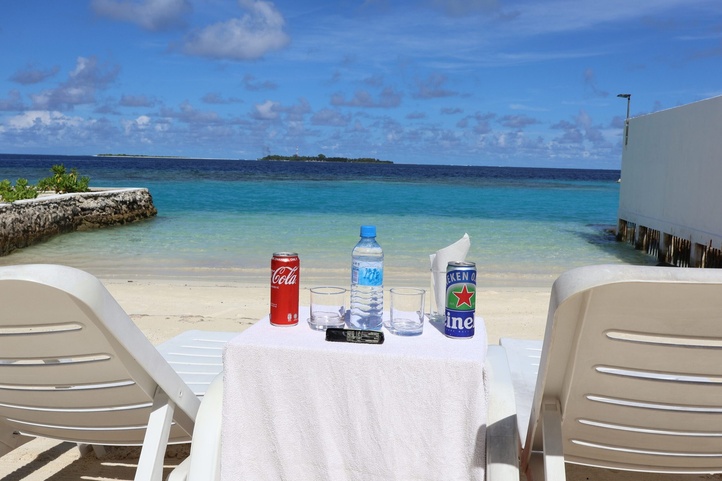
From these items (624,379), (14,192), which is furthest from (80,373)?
(14,192)

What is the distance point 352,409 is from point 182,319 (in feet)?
14.3

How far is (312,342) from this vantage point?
216 cm

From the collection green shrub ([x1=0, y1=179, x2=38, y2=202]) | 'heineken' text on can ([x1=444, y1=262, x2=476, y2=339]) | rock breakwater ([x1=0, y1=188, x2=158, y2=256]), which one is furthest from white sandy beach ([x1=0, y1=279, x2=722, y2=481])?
green shrub ([x1=0, y1=179, x2=38, y2=202])

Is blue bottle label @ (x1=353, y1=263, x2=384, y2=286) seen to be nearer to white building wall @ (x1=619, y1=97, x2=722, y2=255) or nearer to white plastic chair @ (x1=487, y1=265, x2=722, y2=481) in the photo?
white plastic chair @ (x1=487, y1=265, x2=722, y2=481)

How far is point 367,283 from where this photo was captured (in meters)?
2.29

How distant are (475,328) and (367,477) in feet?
2.04

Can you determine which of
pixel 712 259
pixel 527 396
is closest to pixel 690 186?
pixel 712 259

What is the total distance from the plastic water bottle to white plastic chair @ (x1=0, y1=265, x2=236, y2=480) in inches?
25.5

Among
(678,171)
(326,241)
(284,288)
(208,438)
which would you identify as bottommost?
(326,241)

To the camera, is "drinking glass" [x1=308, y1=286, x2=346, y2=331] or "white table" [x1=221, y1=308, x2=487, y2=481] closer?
"white table" [x1=221, y1=308, x2=487, y2=481]

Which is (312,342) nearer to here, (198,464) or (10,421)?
(198,464)

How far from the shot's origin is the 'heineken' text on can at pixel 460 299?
2102mm

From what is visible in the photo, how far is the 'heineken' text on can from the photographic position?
82.7 inches

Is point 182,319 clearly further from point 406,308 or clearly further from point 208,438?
point 406,308
